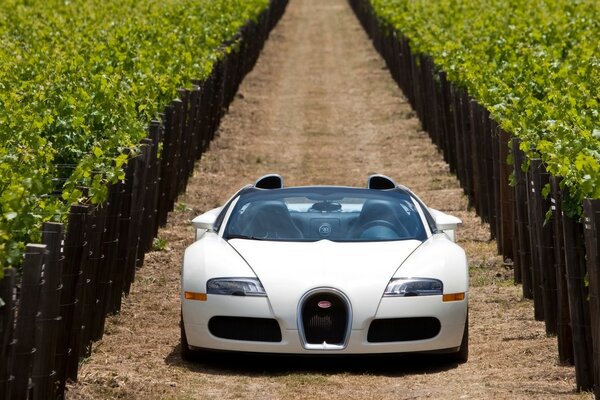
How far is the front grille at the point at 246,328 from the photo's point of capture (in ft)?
36.5

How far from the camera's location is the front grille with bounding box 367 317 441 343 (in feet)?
36.6

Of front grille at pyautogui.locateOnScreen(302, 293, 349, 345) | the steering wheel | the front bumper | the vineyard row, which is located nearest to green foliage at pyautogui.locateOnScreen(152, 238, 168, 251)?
the vineyard row

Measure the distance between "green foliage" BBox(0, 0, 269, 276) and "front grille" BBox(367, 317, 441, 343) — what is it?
226cm

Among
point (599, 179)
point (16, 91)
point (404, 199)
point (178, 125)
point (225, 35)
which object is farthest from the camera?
point (225, 35)

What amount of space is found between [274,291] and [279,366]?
803mm

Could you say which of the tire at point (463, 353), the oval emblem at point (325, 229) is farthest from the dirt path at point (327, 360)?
the oval emblem at point (325, 229)

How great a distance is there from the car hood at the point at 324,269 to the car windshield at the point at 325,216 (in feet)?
0.99

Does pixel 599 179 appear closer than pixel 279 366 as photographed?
Yes

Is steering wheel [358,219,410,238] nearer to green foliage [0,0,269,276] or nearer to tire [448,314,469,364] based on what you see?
tire [448,314,469,364]

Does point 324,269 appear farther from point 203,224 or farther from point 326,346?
point 203,224

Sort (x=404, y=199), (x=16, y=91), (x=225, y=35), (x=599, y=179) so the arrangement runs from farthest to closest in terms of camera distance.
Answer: (x=225, y=35) → (x=16, y=91) → (x=404, y=199) → (x=599, y=179)

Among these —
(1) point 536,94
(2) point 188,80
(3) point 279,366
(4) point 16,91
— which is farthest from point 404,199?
(2) point 188,80

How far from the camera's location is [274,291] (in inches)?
437

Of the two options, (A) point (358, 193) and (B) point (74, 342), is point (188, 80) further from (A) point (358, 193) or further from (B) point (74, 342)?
(B) point (74, 342)
